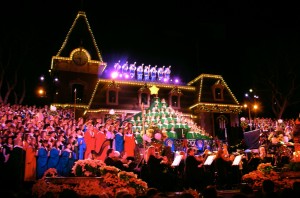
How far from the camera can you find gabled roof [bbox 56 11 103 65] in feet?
103

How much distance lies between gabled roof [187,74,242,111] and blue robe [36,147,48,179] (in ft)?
75.0

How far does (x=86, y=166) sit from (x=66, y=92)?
2169 centimetres

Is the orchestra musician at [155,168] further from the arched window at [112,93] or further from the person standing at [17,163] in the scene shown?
the arched window at [112,93]

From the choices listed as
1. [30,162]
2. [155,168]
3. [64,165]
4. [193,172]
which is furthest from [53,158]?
[193,172]

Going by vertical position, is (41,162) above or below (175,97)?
below

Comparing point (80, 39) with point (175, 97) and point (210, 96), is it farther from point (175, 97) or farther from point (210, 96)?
point (210, 96)

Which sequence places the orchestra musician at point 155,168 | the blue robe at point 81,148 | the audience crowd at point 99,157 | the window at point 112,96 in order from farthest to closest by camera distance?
the window at point 112,96 → the blue robe at point 81,148 → the audience crowd at point 99,157 → the orchestra musician at point 155,168

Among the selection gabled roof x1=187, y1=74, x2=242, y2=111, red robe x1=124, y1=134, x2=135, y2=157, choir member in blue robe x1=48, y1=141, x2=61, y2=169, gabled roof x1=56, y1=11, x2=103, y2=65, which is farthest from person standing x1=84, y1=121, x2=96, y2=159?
gabled roof x1=187, y1=74, x2=242, y2=111

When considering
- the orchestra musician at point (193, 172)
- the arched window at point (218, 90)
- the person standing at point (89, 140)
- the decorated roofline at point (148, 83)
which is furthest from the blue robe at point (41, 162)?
the arched window at point (218, 90)

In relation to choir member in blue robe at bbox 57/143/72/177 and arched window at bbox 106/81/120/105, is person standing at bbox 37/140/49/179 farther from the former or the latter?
arched window at bbox 106/81/120/105

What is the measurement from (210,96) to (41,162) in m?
25.1

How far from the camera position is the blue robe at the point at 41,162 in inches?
532

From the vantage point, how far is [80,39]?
32438 mm

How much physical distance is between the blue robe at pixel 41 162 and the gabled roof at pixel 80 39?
18851mm
